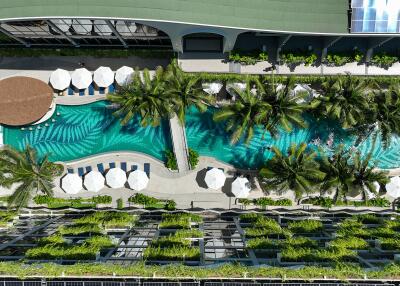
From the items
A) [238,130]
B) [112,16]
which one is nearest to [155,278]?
[238,130]

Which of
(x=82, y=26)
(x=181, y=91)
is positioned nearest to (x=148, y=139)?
(x=181, y=91)

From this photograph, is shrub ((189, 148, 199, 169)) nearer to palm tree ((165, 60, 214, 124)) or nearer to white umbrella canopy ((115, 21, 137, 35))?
palm tree ((165, 60, 214, 124))

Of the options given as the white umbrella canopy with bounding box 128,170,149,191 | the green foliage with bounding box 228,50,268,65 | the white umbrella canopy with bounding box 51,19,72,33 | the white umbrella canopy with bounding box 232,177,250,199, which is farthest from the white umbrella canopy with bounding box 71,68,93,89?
the white umbrella canopy with bounding box 232,177,250,199

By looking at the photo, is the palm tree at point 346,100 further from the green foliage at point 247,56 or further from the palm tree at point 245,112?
the green foliage at point 247,56

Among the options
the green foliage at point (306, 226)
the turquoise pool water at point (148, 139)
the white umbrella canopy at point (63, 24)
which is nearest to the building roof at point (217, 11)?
the white umbrella canopy at point (63, 24)

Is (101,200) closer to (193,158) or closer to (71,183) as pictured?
(71,183)
